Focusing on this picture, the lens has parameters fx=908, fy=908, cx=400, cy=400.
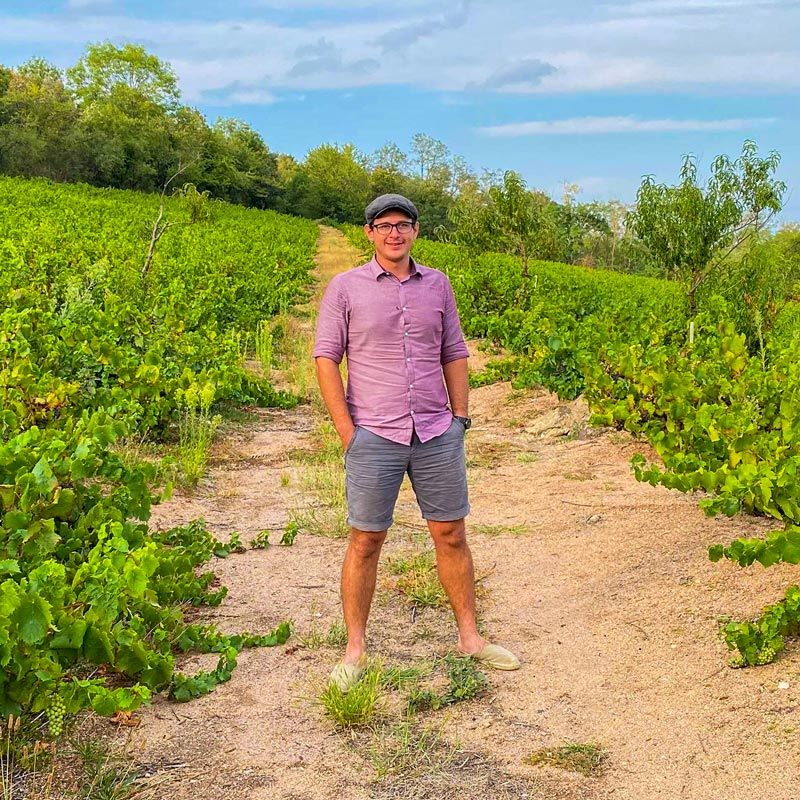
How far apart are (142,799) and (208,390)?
15.9ft

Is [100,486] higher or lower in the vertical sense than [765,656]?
higher

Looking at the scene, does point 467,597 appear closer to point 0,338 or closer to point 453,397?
point 453,397

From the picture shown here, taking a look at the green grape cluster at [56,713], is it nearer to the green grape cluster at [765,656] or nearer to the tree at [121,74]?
the green grape cluster at [765,656]

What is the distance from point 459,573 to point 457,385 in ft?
2.73

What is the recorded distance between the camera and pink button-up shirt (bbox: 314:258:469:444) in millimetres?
3779

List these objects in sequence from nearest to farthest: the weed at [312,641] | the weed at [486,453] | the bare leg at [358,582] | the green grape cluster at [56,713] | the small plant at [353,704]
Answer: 1. the green grape cluster at [56,713]
2. the small plant at [353,704]
3. the bare leg at [358,582]
4. the weed at [312,641]
5. the weed at [486,453]

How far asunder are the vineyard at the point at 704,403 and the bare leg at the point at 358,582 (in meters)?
1.42

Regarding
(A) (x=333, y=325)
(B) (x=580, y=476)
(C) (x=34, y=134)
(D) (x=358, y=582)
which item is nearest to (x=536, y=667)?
(D) (x=358, y=582)

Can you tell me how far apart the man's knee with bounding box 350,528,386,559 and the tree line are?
9432 mm

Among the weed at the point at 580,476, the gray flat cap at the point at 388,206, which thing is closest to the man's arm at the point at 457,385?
the gray flat cap at the point at 388,206

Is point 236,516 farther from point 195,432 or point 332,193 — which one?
point 332,193

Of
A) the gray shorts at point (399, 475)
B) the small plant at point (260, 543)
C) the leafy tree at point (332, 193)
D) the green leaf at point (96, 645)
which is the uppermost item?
the leafy tree at point (332, 193)

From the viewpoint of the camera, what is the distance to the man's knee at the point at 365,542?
385cm

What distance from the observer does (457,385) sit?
4.04 m
